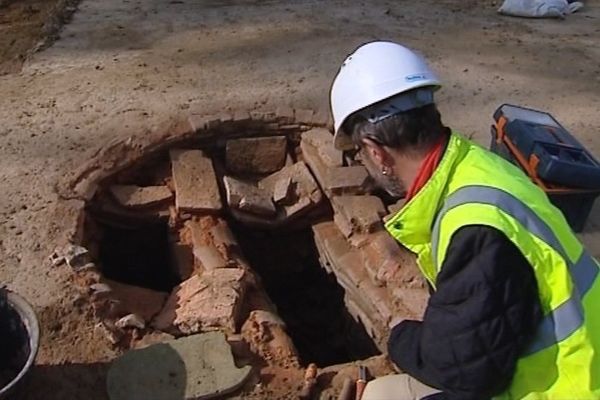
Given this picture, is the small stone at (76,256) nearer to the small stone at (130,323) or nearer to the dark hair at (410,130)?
the small stone at (130,323)

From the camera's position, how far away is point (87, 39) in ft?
23.2

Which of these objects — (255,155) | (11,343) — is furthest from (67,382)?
(255,155)

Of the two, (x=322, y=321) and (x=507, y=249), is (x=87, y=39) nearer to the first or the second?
(x=322, y=321)

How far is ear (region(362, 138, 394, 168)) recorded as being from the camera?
2.72 m

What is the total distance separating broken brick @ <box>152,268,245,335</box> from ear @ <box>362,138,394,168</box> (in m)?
1.58

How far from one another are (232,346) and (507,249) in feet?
5.86

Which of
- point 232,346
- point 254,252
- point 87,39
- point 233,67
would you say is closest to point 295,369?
point 232,346

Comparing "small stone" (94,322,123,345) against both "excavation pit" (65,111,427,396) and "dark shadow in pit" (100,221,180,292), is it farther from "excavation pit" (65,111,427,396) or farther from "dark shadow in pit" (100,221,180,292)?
"dark shadow in pit" (100,221,180,292)

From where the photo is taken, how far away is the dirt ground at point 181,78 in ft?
14.0

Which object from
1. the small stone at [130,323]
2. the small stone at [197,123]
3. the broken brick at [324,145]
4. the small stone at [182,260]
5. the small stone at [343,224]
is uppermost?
the small stone at [197,123]

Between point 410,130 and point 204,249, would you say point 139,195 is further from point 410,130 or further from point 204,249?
point 410,130

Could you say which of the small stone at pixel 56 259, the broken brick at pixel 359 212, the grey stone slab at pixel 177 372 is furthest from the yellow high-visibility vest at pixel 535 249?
the small stone at pixel 56 259

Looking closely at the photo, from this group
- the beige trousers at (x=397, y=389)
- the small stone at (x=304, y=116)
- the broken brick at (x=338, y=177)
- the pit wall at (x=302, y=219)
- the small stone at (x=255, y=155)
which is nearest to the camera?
the beige trousers at (x=397, y=389)

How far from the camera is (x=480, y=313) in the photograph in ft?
8.11
